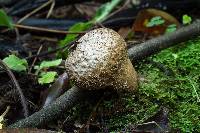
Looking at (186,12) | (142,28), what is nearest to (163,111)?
(142,28)

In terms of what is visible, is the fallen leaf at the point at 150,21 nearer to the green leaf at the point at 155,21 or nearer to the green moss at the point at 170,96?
the green leaf at the point at 155,21

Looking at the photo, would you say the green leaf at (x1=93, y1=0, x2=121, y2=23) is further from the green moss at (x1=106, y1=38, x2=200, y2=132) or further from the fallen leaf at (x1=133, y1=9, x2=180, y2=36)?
the green moss at (x1=106, y1=38, x2=200, y2=132)

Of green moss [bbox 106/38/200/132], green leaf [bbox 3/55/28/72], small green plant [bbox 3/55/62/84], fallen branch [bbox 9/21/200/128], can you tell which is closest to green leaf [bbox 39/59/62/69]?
small green plant [bbox 3/55/62/84]

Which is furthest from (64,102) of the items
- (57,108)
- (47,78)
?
(47,78)

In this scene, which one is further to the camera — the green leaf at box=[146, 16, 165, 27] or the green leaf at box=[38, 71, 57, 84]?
the green leaf at box=[146, 16, 165, 27]

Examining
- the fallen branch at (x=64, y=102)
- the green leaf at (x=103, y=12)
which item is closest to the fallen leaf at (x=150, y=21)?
the green leaf at (x=103, y=12)

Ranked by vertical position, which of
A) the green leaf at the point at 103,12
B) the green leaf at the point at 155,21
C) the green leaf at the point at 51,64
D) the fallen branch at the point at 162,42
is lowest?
the green leaf at the point at 51,64

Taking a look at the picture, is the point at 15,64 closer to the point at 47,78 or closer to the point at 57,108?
the point at 47,78
